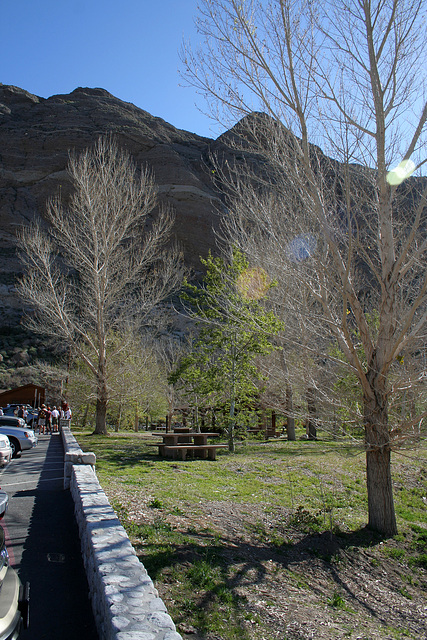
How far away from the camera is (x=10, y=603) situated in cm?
246

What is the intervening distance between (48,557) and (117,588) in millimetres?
2147

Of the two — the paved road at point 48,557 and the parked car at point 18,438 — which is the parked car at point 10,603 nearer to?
the paved road at point 48,557

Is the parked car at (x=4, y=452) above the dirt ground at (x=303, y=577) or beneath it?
above

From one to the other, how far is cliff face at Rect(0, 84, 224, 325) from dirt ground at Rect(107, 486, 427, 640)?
4799 centimetres

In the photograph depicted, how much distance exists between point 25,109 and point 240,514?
87252 mm

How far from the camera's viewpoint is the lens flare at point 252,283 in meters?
11.6

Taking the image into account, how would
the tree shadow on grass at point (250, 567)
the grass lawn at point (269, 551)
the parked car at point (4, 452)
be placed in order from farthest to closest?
1. the parked car at point (4, 452)
2. the tree shadow on grass at point (250, 567)
3. the grass lawn at point (269, 551)

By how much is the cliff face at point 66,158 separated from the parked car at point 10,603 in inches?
2000

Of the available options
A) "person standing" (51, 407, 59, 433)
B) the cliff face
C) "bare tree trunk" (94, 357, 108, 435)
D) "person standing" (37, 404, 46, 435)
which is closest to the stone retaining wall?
"bare tree trunk" (94, 357, 108, 435)

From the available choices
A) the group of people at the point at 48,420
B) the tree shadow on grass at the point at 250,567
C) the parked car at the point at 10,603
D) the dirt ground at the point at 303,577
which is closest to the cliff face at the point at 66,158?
the group of people at the point at 48,420

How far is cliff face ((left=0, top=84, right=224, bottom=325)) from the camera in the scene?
60.6 metres

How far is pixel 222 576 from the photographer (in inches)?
181

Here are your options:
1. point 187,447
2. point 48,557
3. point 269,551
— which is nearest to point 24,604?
point 48,557

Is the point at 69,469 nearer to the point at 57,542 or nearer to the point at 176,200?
the point at 57,542
